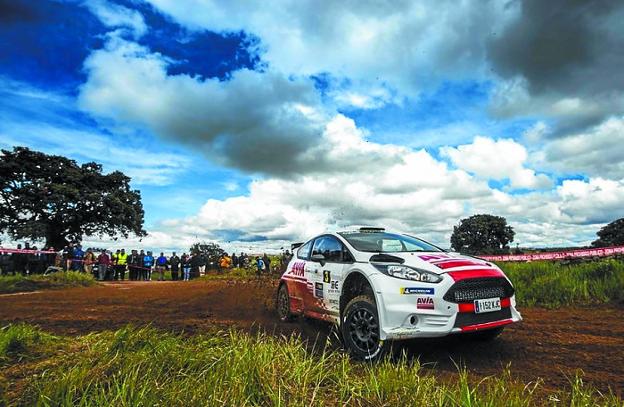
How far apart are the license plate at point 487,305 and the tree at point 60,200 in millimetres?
32704

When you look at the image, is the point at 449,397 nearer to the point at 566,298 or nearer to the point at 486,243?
the point at 566,298

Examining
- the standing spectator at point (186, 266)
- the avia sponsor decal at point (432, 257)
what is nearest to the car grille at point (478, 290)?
the avia sponsor decal at point (432, 257)

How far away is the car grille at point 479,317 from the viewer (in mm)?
4562

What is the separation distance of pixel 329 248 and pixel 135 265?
21279 millimetres

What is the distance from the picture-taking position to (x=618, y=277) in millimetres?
9031

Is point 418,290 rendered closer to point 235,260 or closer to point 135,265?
point 135,265

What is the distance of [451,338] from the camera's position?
5.83 meters

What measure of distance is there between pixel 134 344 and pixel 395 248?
358 centimetres

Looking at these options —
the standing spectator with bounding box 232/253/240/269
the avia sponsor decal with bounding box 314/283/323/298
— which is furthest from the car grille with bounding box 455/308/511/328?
the standing spectator with bounding box 232/253/240/269

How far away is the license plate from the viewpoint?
4.70 meters

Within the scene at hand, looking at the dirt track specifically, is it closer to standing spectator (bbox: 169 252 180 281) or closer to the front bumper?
the front bumper

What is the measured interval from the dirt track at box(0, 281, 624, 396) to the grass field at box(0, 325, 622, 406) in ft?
2.58

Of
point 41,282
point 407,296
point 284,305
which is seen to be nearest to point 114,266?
point 41,282

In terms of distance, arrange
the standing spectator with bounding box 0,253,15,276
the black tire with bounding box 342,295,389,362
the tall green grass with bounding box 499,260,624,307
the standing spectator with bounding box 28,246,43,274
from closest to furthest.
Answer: the black tire with bounding box 342,295,389,362 → the tall green grass with bounding box 499,260,624,307 → the standing spectator with bounding box 0,253,15,276 → the standing spectator with bounding box 28,246,43,274
